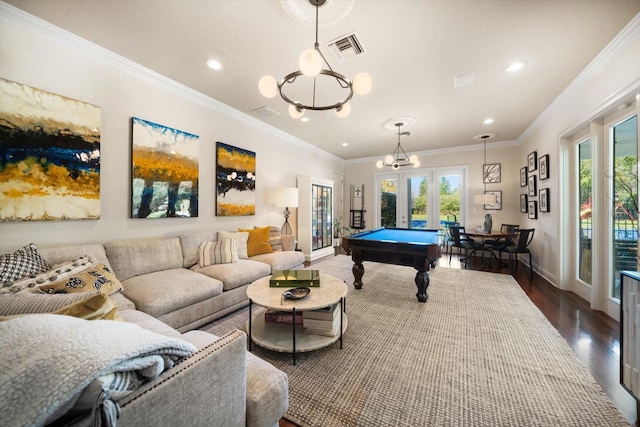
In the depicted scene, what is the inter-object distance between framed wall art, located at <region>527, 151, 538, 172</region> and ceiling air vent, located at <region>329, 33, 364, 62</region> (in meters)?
4.14

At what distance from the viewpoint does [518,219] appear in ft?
→ 18.1

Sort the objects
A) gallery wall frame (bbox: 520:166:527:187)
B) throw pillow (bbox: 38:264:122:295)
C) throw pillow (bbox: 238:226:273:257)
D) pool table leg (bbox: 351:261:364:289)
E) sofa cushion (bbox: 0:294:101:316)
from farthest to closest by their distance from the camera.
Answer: gallery wall frame (bbox: 520:166:527:187)
throw pillow (bbox: 238:226:273:257)
pool table leg (bbox: 351:261:364:289)
throw pillow (bbox: 38:264:122:295)
sofa cushion (bbox: 0:294:101:316)

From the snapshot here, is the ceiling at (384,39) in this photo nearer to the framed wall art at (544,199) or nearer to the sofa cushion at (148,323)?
the framed wall art at (544,199)

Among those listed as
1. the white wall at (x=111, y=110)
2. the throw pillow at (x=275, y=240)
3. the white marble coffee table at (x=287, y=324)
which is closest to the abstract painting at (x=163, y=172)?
the white wall at (x=111, y=110)

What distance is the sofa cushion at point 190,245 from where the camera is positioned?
2955 millimetres

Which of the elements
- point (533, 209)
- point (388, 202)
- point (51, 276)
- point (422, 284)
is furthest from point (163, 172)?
point (533, 209)

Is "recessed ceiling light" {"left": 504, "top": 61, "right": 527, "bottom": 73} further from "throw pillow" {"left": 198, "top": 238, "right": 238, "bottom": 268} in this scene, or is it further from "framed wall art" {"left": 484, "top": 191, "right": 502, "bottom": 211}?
"throw pillow" {"left": 198, "top": 238, "right": 238, "bottom": 268}

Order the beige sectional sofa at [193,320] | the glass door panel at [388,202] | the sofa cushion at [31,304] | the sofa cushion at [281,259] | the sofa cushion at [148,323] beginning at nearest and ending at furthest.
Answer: the beige sectional sofa at [193,320]
the sofa cushion at [31,304]
the sofa cushion at [148,323]
the sofa cushion at [281,259]
the glass door panel at [388,202]

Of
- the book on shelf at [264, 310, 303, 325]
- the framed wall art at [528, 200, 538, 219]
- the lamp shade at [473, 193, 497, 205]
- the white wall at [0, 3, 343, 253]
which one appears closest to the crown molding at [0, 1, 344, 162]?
the white wall at [0, 3, 343, 253]

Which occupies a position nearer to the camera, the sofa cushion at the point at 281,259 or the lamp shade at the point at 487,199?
the sofa cushion at the point at 281,259

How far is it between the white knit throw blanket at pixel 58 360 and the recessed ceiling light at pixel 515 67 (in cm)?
381

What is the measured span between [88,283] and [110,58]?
7.67 ft

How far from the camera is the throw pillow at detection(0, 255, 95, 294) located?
1585 millimetres

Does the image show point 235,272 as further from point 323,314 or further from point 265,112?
point 265,112
